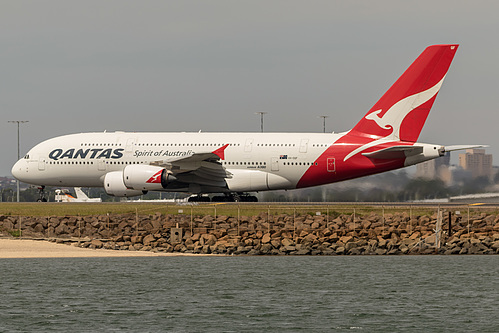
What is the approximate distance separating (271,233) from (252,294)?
18.4m

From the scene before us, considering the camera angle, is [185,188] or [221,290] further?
[185,188]

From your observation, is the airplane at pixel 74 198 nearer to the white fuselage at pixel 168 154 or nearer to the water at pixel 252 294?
the white fuselage at pixel 168 154

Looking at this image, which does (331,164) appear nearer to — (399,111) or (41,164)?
(399,111)

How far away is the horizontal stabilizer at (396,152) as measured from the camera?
205ft

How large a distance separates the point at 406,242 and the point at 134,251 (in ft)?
52.8

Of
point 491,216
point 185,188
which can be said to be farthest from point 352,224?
point 185,188

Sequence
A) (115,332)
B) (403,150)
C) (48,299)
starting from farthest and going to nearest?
(403,150) < (48,299) < (115,332)

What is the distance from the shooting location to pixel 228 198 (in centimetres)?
6869

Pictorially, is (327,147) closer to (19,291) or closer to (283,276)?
(283,276)

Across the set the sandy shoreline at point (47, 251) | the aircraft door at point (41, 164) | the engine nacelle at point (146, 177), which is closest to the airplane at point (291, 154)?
the engine nacelle at point (146, 177)

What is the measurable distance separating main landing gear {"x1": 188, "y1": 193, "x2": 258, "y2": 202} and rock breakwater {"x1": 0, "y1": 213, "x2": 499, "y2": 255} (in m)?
7.89

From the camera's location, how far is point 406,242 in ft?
182

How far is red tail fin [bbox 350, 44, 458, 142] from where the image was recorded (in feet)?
213

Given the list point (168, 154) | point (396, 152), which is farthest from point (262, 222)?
point (168, 154)
